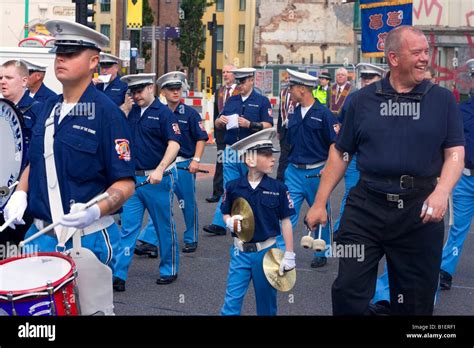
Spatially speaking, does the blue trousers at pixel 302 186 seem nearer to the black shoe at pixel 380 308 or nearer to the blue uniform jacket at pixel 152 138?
the blue uniform jacket at pixel 152 138

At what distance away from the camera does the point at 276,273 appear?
7.17 m

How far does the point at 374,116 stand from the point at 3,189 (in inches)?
102

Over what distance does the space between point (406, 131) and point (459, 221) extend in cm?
375

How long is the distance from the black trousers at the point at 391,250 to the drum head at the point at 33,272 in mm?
1745

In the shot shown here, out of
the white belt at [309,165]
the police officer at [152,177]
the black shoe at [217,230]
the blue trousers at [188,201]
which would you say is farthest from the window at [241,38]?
the police officer at [152,177]

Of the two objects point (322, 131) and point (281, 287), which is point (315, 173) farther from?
point (281, 287)

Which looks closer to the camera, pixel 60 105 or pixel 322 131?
pixel 60 105

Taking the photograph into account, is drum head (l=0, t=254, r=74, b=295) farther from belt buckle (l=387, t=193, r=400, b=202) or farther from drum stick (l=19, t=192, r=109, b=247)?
belt buckle (l=387, t=193, r=400, b=202)

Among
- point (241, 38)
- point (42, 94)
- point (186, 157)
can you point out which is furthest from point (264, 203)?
point (241, 38)

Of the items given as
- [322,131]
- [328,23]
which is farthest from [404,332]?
[328,23]

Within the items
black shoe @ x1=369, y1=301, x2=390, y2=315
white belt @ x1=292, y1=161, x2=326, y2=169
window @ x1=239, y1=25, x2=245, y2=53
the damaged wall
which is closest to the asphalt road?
black shoe @ x1=369, y1=301, x2=390, y2=315

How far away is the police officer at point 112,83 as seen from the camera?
1309 centimetres

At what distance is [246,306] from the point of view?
28.8 feet

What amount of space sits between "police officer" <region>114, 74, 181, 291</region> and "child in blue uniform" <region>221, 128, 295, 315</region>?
1.95m
